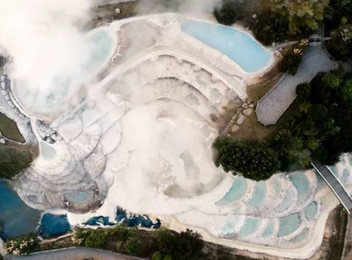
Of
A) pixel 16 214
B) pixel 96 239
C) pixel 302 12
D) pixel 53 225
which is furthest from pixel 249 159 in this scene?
pixel 16 214

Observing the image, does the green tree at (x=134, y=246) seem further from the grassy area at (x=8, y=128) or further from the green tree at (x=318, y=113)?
the green tree at (x=318, y=113)

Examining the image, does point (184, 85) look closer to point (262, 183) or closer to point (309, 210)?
point (262, 183)

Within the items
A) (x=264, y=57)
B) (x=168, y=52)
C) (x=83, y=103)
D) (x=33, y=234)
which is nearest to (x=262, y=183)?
(x=264, y=57)

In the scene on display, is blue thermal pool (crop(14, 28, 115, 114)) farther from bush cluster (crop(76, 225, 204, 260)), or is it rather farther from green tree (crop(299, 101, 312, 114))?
green tree (crop(299, 101, 312, 114))

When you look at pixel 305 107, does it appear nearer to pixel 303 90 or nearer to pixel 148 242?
pixel 303 90

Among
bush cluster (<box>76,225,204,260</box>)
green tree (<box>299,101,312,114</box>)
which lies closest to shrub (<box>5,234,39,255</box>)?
bush cluster (<box>76,225,204,260</box>)

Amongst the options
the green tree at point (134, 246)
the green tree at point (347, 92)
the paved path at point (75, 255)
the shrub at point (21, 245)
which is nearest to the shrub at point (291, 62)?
the green tree at point (347, 92)
